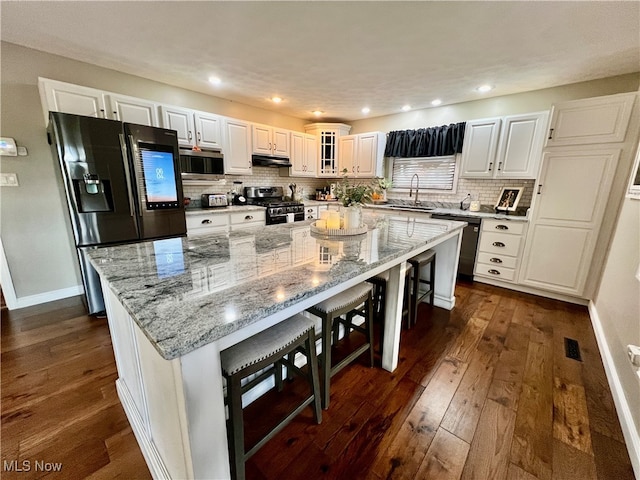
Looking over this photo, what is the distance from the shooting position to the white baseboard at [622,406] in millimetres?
1242

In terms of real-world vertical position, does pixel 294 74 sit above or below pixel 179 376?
above

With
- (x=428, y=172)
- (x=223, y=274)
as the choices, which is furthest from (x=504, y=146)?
(x=223, y=274)

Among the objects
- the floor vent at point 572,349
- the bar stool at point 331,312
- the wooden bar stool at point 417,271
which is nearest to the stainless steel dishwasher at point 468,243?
the wooden bar stool at point 417,271

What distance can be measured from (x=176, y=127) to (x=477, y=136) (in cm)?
387

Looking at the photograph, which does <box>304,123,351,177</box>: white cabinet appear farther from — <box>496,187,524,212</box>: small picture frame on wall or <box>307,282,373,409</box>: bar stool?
<box>307,282,373,409</box>: bar stool

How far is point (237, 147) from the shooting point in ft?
12.2

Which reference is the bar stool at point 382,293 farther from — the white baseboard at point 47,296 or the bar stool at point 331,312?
the white baseboard at point 47,296

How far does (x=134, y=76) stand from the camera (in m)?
3.02

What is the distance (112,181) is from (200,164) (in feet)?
3.51

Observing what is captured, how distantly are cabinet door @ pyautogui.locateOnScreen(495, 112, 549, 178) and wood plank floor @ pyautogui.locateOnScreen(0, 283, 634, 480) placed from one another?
200 centimetres

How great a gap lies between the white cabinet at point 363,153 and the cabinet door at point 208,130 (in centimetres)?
213

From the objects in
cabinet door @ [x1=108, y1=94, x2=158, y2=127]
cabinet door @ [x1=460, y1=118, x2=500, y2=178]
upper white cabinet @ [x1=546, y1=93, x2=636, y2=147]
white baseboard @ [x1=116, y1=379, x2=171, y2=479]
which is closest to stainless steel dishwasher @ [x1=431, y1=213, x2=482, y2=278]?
cabinet door @ [x1=460, y1=118, x2=500, y2=178]

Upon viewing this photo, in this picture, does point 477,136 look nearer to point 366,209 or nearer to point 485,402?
point 366,209

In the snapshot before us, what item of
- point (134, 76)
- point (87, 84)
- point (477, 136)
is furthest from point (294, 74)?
point (477, 136)
